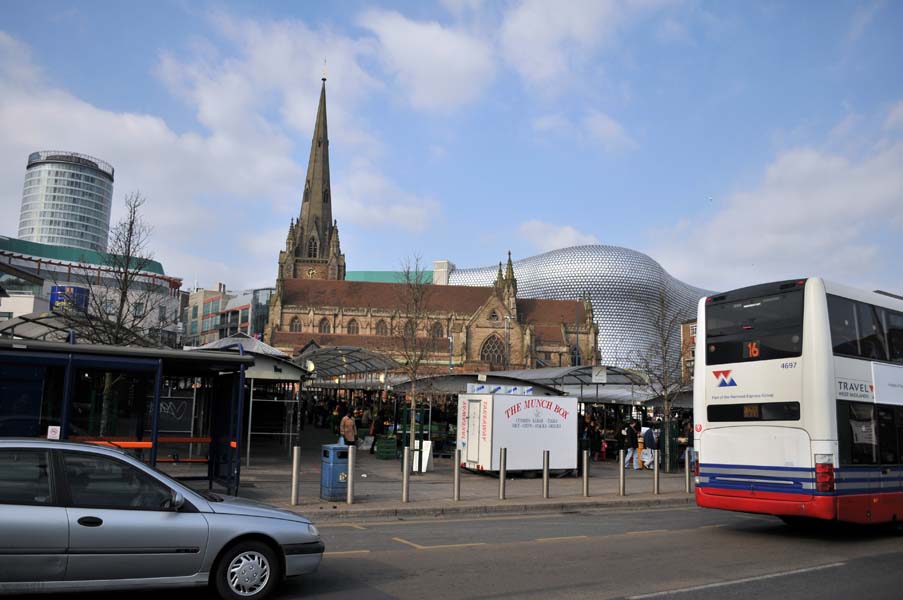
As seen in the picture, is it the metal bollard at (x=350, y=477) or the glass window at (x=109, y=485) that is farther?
the metal bollard at (x=350, y=477)

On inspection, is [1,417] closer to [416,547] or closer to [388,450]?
[416,547]

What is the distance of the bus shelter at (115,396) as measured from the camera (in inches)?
448

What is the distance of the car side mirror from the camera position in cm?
625

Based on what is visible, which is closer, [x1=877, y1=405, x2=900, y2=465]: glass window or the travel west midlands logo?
[x1=877, y1=405, x2=900, y2=465]: glass window

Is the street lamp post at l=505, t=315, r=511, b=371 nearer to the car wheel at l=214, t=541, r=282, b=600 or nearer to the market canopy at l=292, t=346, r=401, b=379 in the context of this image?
the market canopy at l=292, t=346, r=401, b=379

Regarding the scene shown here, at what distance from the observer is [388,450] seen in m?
25.0

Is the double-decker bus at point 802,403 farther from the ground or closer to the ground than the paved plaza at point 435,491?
farther from the ground

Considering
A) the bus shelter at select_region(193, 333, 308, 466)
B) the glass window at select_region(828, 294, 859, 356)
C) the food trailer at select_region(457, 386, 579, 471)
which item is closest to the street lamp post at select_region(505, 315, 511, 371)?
the bus shelter at select_region(193, 333, 308, 466)

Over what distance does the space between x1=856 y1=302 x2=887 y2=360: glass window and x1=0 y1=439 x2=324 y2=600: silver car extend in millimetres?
9168

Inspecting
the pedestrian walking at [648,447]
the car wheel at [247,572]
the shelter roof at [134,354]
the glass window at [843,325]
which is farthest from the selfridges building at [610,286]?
the car wheel at [247,572]

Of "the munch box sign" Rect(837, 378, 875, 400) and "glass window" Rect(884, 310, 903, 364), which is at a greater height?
"glass window" Rect(884, 310, 903, 364)

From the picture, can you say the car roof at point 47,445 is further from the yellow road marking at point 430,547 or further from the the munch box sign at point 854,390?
the the munch box sign at point 854,390

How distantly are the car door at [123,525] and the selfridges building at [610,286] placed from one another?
120248 millimetres

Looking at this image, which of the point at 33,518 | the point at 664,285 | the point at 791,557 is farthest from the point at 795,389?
the point at 664,285
